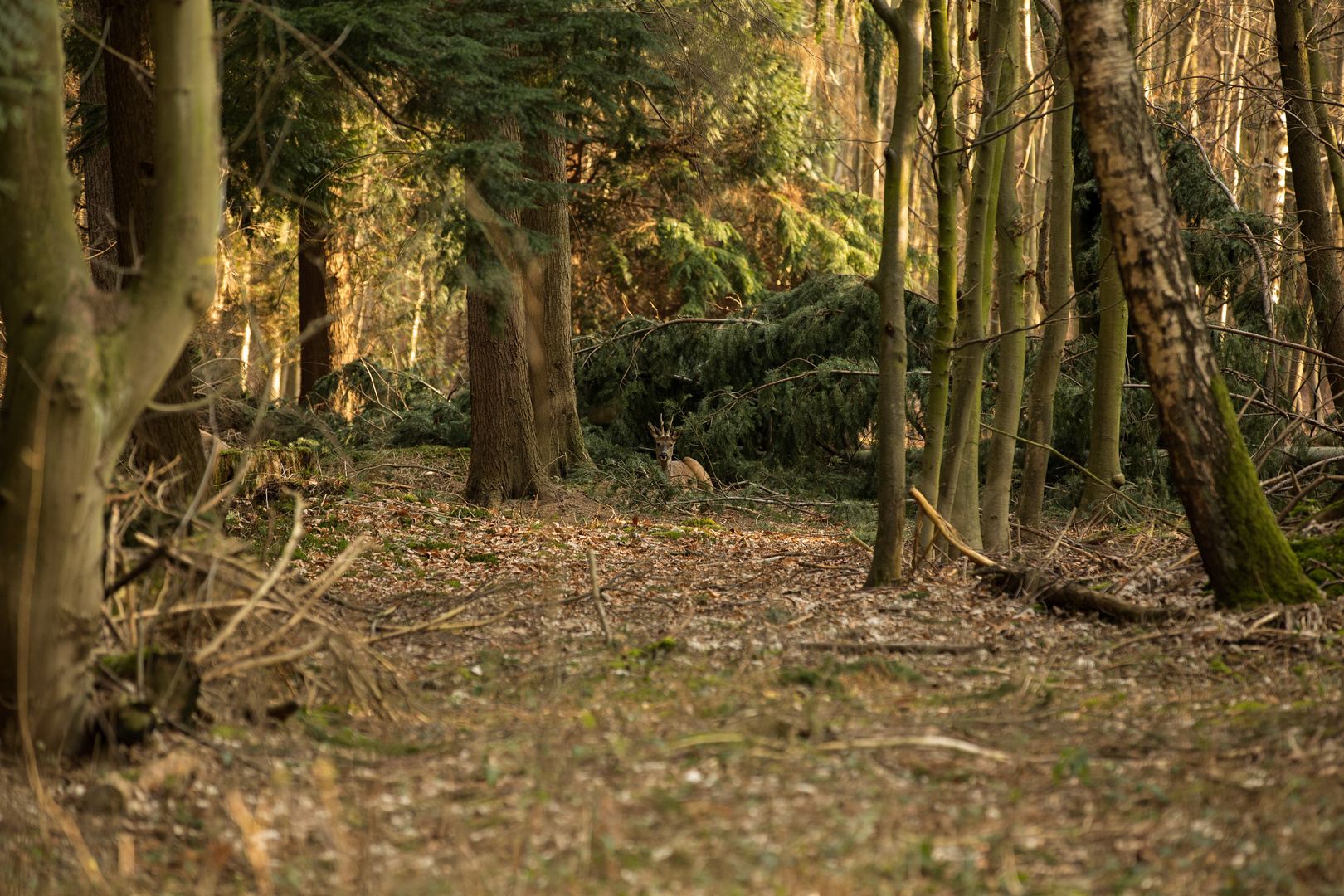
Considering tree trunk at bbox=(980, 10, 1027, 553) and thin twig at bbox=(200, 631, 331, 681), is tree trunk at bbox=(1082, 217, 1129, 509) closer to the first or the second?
tree trunk at bbox=(980, 10, 1027, 553)

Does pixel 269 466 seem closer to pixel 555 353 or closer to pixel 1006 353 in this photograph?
pixel 555 353

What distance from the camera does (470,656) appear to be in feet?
15.6

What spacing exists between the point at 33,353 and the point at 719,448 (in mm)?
8470

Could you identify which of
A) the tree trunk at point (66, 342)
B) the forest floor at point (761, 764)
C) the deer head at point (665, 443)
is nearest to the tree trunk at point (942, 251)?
the forest floor at point (761, 764)

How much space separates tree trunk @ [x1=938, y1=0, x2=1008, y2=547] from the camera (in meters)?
6.48

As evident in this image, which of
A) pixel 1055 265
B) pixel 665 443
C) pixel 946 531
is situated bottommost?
pixel 946 531

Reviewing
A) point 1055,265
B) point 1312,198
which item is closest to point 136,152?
point 1055,265

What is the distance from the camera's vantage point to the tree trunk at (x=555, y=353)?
1052cm

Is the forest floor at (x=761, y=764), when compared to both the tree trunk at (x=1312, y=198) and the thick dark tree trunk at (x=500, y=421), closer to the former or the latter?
the thick dark tree trunk at (x=500, y=421)

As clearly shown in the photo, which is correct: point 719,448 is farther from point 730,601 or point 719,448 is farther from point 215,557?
point 215,557

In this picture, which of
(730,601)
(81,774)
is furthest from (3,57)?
(730,601)

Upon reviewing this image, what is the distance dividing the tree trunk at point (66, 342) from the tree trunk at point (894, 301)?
3436 millimetres

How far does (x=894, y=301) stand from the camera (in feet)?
18.9

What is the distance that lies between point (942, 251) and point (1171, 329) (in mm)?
1665
